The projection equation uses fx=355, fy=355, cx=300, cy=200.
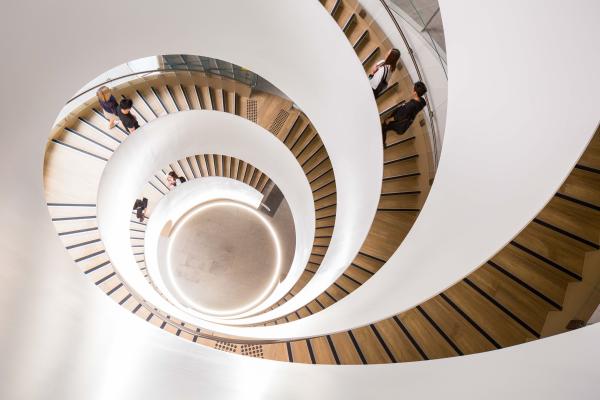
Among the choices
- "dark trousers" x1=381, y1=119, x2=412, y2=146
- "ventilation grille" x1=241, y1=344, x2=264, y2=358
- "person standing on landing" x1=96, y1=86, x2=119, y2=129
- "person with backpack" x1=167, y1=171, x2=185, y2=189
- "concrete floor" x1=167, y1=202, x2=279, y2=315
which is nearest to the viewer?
"ventilation grille" x1=241, y1=344, x2=264, y2=358

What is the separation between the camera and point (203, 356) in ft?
7.41

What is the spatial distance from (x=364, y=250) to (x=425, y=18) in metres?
3.20

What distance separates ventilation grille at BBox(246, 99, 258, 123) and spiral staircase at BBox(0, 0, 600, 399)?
1.66 feet

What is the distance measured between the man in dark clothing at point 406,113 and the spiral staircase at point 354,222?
18 cm

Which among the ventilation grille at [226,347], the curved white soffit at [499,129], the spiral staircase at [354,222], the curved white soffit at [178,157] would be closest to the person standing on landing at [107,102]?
the spiral staircase at [354,222]

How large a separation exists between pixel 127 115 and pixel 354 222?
4.09 m

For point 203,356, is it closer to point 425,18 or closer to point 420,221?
point 420,221

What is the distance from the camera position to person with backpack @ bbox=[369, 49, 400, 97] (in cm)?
472

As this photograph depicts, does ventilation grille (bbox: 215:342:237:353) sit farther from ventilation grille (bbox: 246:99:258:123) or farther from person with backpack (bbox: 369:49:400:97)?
ventilation grille (bbox: 246:99:258:123)

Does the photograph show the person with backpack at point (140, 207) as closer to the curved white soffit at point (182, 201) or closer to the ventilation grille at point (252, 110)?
the curved white soffit at point (182, 201)

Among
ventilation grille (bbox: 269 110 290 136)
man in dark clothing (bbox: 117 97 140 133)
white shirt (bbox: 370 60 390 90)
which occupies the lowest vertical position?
man in dark clothing (bbox: 117 97 140 133)

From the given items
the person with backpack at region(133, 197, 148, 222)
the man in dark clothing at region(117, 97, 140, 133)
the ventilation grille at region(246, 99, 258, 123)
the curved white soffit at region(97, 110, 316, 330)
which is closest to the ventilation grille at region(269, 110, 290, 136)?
the curved white soffit at region(97, 110, 316, 330)

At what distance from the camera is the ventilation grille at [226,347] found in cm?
260

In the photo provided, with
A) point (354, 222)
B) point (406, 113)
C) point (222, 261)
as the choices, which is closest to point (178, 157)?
point (222, 261)
